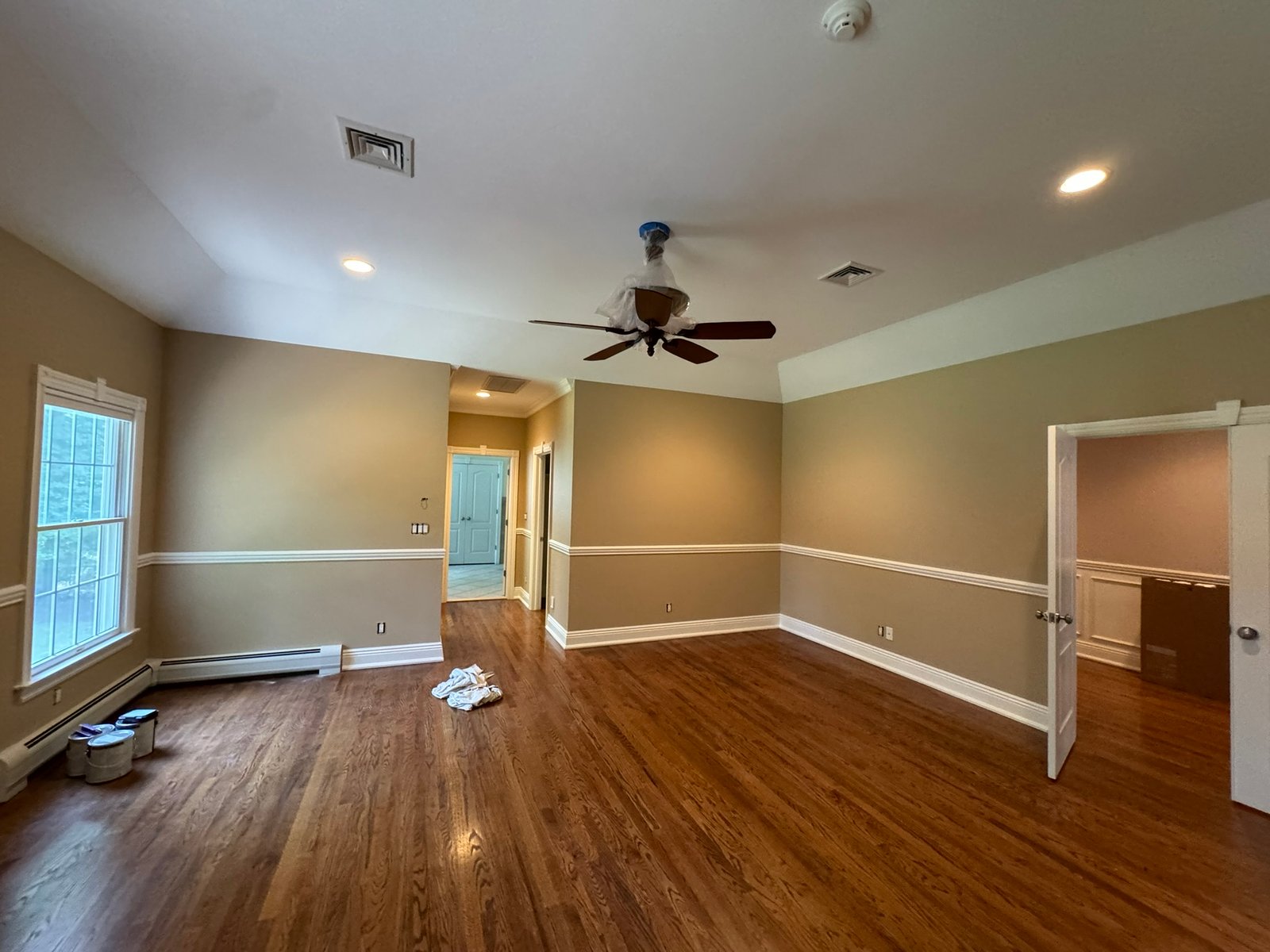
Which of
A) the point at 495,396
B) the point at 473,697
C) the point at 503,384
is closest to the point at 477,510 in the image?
the point at 495,396

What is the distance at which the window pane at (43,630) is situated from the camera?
271cm

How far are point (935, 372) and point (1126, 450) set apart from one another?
221cm

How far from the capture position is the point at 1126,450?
4.61 meters

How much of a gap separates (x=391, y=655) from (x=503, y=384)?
2836mm

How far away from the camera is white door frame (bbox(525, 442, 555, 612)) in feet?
20.1

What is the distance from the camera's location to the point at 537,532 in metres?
6.22

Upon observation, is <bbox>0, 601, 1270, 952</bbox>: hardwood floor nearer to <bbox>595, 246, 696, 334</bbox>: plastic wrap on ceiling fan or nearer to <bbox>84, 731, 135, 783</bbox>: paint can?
<bbox>84, 731, 135, 783</bbox>: paint can

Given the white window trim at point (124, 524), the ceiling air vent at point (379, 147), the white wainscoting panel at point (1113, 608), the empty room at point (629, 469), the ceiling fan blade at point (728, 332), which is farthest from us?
the white wainscoting panel at point (1113, 608)

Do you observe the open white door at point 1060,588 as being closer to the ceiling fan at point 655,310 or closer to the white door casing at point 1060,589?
the white door casing at point 1060,589

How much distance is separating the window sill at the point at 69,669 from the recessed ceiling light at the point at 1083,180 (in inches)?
216

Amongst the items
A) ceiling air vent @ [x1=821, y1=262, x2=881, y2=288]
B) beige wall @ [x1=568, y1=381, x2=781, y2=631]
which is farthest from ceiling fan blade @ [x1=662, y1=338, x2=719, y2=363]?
beige wall @ [x1=568, y1=381, x2=781, y2=631]

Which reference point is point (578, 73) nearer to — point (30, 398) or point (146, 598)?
point (30, 398)

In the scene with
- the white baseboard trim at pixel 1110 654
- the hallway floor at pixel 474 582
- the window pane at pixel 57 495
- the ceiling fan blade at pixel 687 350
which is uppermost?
the ceiling fan blade at pixel 687 350

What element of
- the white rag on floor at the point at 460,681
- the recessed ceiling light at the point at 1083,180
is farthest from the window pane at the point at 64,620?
the recessed ceiling light at the point at 1083,180
